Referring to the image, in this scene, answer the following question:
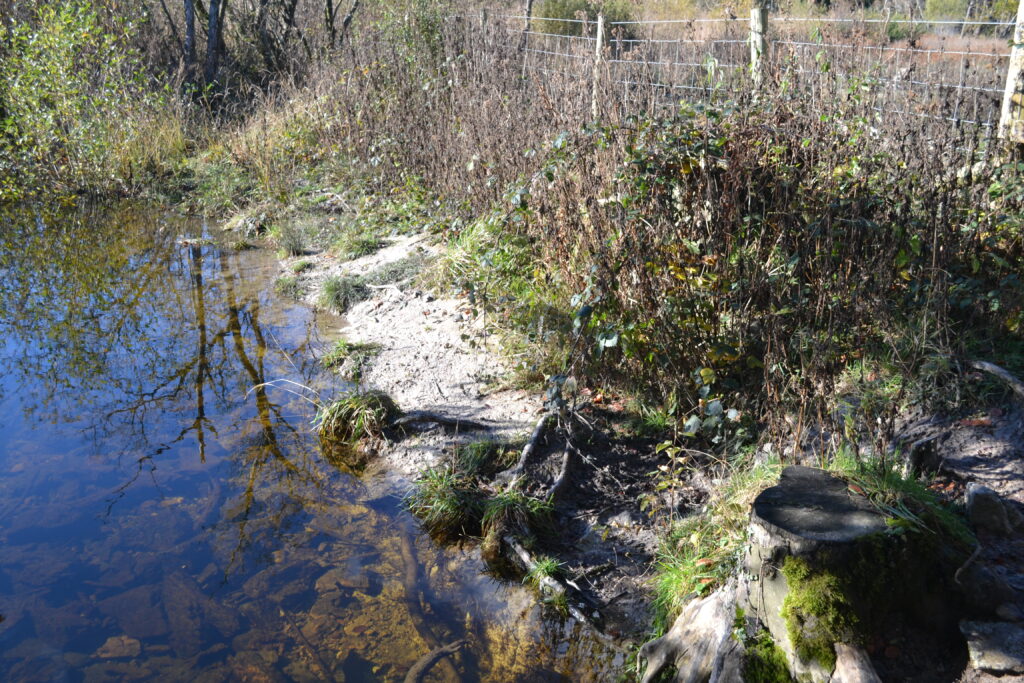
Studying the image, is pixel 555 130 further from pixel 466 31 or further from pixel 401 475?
Result: pixel 466 31

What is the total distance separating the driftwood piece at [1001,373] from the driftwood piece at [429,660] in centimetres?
289

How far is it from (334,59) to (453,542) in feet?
31.3

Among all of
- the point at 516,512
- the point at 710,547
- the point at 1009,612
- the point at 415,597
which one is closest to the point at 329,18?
the point at 516,512

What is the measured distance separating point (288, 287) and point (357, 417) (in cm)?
330

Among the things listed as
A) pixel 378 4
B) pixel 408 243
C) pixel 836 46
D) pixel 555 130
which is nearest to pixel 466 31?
pixel 408 243

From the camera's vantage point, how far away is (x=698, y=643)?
3.19m

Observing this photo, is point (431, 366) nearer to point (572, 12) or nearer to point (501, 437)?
point (501, 437)

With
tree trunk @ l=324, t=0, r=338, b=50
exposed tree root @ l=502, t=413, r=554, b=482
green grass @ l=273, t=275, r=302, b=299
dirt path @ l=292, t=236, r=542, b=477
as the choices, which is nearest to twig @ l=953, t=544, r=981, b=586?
exposed tree root @ l=502, t=413, r=554, b=482

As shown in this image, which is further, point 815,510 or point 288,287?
point 288,287

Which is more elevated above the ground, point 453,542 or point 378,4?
point 378,4

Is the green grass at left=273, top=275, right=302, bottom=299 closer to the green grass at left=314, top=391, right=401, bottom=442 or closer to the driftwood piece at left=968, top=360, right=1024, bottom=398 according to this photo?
the green grass at left=314, top=391, right=401, bottom=442

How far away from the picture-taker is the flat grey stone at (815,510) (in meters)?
2.83

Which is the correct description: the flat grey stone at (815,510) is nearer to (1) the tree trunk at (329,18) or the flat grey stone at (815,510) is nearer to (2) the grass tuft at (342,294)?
(2) the grass tuft at (342,294)

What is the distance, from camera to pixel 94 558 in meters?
4.47
